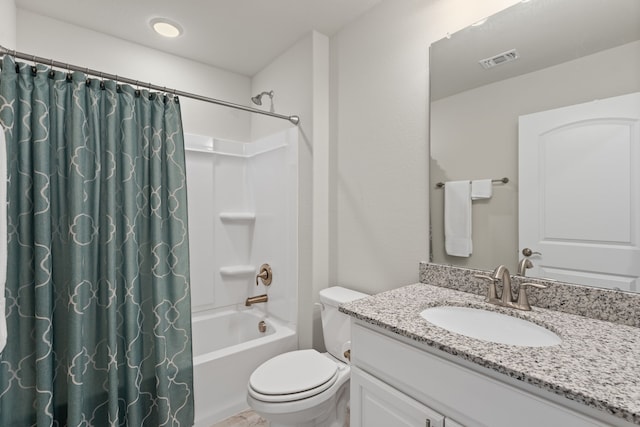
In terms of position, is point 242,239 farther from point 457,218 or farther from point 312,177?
point 457,218

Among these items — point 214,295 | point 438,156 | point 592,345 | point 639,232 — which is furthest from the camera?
point 214,295

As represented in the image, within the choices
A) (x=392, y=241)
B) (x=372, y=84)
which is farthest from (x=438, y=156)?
(x=372, y=84)

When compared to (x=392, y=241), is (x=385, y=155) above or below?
above

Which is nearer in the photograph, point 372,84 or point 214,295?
point 372,84

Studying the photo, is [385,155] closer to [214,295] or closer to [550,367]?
[550,367]

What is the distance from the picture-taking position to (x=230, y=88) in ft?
8.59

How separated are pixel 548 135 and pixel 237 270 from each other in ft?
7.31

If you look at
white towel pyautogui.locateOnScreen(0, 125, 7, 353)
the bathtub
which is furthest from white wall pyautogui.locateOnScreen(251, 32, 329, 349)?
white towel pyautogui.locateOnScreen(0, 125, 7, 353)

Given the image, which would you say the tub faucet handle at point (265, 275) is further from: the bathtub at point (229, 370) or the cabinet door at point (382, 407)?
the cabinet door at point (382, 407)

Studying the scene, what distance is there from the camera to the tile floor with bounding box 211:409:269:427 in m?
1.77

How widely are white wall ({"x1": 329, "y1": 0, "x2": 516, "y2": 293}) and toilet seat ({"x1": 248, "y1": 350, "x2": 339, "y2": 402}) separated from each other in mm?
505

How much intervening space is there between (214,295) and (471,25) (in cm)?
244

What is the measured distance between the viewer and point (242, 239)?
104 inches

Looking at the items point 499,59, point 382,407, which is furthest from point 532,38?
point 382,407
